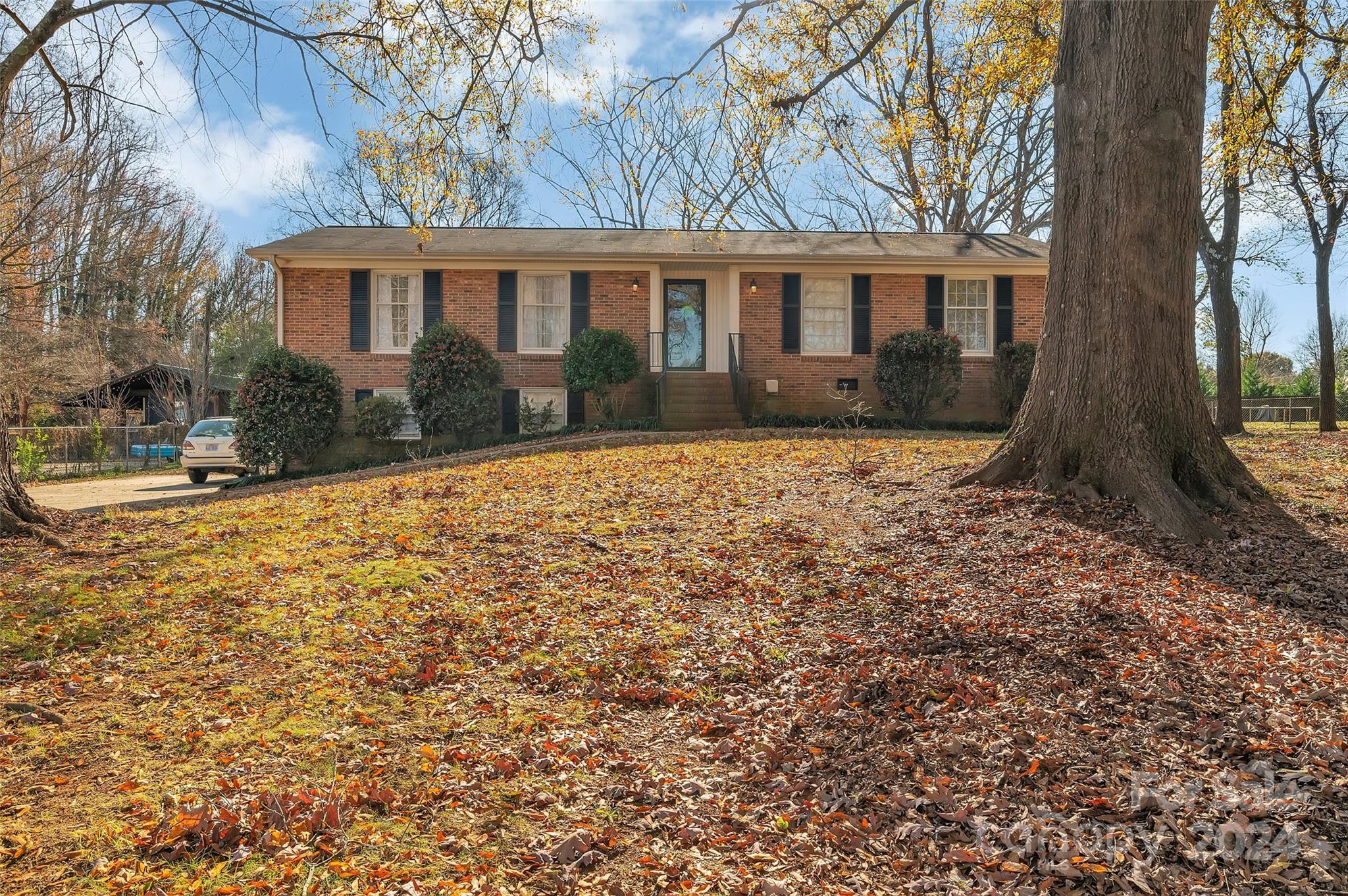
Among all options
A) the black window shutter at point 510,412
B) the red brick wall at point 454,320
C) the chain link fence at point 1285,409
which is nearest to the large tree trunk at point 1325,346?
the chain link fence at point 1285,409

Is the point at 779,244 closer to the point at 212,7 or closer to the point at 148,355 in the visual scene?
the point at 212,7

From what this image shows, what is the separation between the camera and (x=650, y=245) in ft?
51.3

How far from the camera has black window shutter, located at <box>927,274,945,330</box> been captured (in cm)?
1525

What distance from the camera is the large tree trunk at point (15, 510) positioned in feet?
18.1

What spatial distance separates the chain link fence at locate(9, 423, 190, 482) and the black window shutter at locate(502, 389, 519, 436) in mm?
7720

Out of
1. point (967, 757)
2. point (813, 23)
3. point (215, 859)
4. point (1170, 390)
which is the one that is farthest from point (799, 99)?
point (215, 859)

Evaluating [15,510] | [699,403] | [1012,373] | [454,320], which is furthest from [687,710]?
[1012,373]

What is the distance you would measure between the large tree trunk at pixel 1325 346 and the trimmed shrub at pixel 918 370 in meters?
7.50

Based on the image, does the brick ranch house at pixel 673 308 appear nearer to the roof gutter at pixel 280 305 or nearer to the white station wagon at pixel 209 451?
the roof gutter at pixel 280 305

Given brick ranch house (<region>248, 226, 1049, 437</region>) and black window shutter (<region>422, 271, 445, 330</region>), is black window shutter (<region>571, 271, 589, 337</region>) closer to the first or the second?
brick ranch house (<region>248, 226, 1049, 437</region>)

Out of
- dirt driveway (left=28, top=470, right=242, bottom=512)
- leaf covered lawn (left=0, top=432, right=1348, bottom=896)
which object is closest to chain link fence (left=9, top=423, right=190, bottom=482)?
dirt driveway (left=28, top=470, right=242, bottom=512)

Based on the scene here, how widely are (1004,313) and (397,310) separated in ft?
39.2

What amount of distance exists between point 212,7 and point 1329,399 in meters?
19.7

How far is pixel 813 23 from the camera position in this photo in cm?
969
